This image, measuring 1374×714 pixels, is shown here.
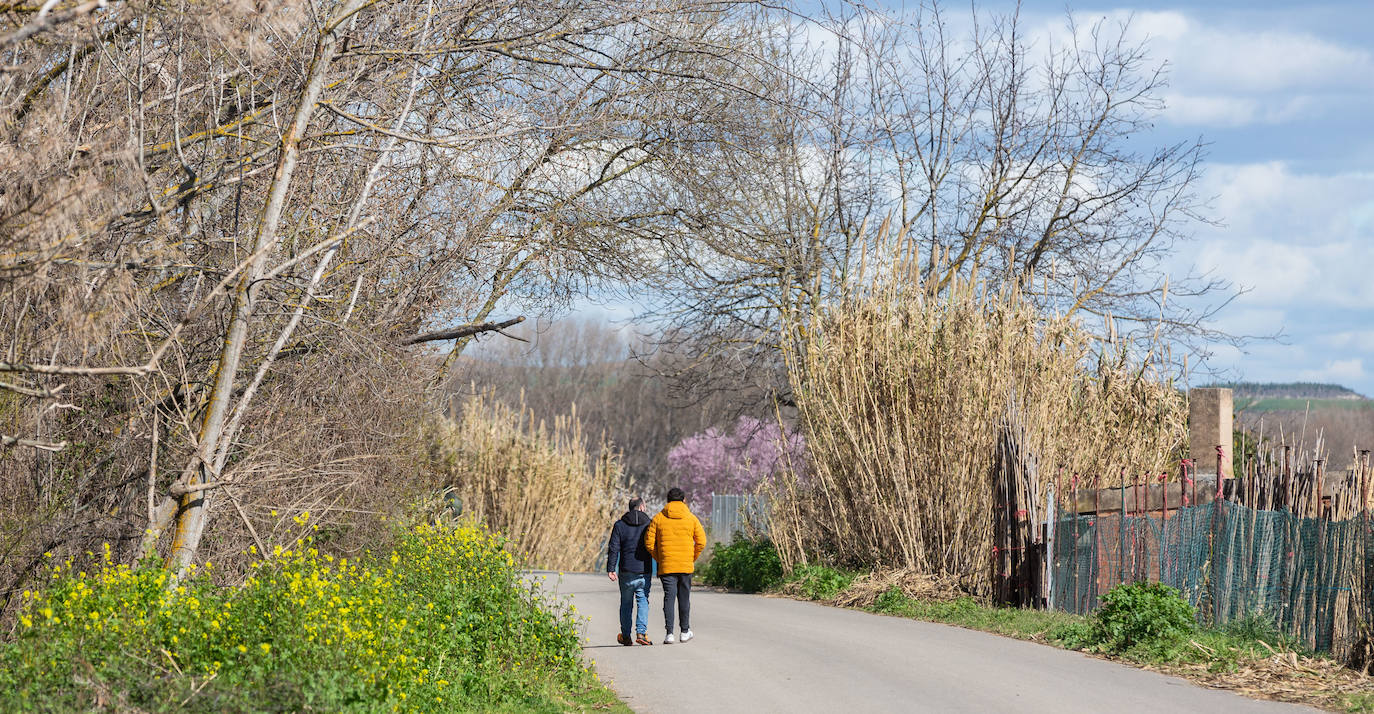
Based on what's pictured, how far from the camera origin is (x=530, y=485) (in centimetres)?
2639

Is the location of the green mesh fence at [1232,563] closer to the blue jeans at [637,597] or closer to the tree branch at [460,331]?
the blue jeans at [637,597]

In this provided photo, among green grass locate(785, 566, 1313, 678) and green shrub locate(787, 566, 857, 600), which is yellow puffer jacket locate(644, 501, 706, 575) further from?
green shrub locate(787, 566, 857, 600)

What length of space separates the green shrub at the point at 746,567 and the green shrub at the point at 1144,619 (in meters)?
8.72

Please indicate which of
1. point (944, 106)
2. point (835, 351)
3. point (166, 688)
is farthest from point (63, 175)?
point (944, 106)

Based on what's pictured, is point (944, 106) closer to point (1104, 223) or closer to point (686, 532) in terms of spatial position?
point (1104, 223)

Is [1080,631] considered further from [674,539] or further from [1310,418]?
[1310,418]

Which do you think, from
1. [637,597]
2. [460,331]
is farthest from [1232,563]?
[460,331]

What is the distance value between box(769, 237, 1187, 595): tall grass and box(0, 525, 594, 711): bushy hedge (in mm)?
7912

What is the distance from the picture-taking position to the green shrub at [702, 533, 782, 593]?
69.2 ft

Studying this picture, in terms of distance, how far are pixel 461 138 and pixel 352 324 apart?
86.3 inches

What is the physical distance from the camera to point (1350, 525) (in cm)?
1084

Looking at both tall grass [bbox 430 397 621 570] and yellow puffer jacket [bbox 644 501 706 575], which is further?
tall grass [bbox 430 397 621 570]

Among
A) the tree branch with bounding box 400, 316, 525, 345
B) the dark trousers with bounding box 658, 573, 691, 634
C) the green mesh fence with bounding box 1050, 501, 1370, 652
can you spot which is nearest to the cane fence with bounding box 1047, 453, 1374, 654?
the green mesh fence with bounding box 1050, 501, 1370, 652

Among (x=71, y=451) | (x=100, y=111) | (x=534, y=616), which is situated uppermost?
(x=100, y=111)
